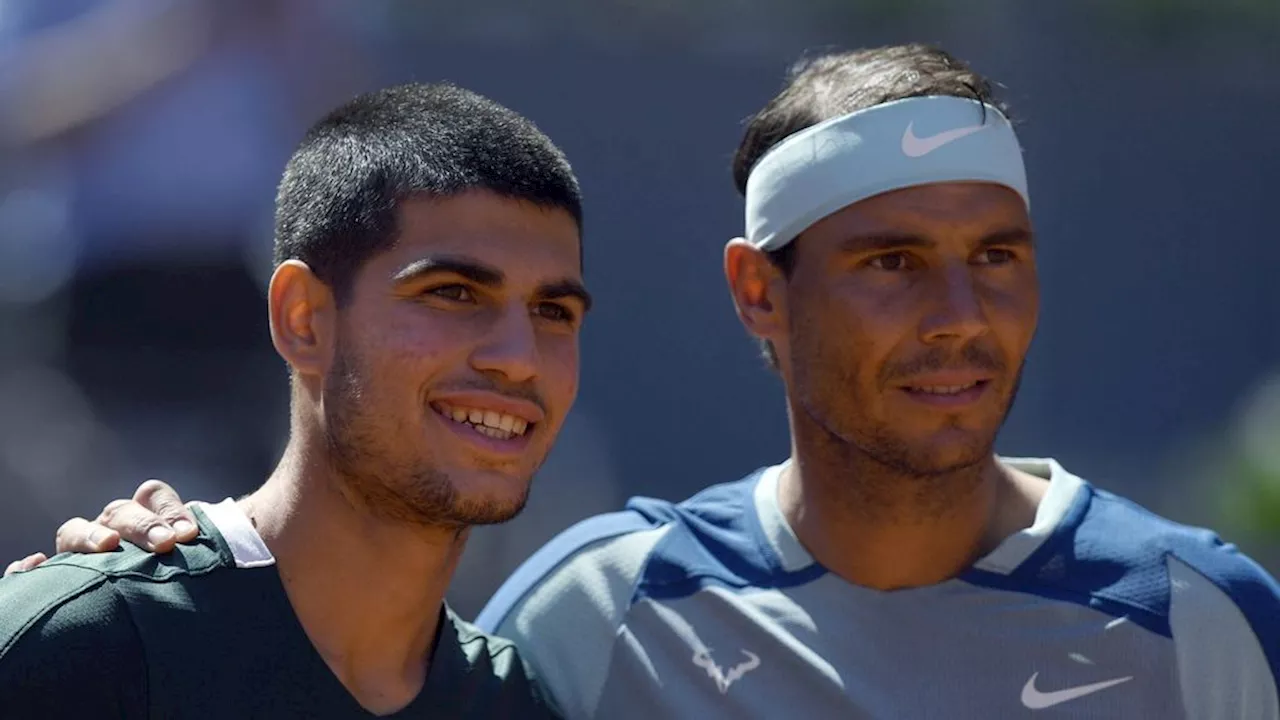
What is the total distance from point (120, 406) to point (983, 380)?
6868 mm

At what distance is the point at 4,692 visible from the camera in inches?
114

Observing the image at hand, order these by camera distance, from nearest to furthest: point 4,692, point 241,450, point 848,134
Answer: point 4,692 → point 848,134 → point 241,450

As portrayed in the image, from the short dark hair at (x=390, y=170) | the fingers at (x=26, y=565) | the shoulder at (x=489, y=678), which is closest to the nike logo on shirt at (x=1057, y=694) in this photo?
the shoulder at (x=489, y=678)

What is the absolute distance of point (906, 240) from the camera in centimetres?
410

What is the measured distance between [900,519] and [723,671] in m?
0.56

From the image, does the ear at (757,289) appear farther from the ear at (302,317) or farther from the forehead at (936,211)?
the ear at (302,317)

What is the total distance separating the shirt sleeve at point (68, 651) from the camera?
2.94 metres

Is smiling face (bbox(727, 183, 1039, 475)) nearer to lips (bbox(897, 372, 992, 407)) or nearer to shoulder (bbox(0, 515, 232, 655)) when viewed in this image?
lips (bbox(897, 372, 992, 407))

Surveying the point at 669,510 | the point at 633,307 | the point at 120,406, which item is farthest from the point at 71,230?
the point at 669,510

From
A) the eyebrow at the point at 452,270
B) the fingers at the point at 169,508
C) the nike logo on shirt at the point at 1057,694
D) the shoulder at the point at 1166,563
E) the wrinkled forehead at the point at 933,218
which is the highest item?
the wrinkled forehead at the point at 933,218

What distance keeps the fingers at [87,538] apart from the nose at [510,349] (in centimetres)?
75

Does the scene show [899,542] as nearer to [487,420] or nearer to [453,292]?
[487,420]

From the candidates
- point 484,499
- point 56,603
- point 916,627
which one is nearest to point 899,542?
point 916,627

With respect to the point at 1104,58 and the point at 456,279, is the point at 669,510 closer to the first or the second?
the point at 456,279
